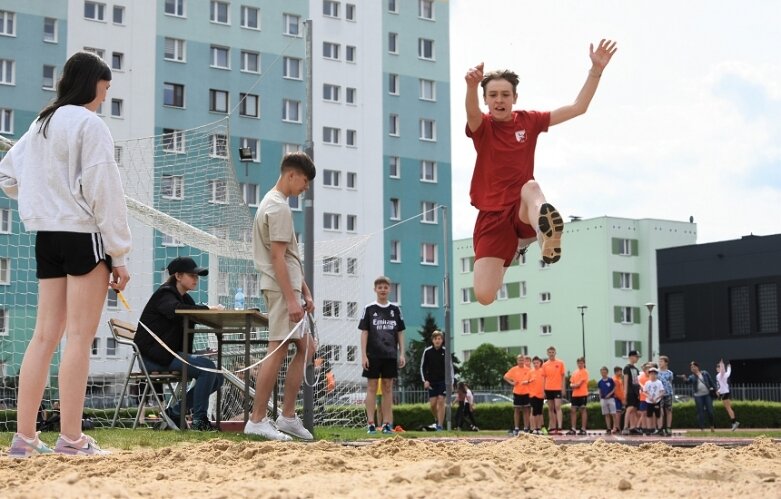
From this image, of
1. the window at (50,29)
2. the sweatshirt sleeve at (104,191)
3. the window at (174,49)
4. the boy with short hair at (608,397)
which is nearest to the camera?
the sweatshirt sleeve at (104,191)

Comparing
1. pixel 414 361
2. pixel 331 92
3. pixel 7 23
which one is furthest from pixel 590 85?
pixel 331 92

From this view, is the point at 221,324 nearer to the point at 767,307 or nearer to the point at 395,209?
the point at 767,307

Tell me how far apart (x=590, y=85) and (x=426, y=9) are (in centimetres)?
5943

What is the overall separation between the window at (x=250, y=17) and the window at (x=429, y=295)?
18611 millimetres

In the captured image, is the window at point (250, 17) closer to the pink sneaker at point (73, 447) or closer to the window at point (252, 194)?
the window at point (252, 194)

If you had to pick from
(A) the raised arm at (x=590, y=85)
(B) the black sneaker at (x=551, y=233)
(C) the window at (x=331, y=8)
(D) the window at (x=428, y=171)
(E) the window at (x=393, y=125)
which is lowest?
(B) the black sneaker at (x=551, y=233)

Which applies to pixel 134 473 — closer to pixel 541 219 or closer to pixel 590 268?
pixel 541 219

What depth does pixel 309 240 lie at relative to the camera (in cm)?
1275

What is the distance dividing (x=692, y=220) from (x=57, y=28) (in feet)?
173

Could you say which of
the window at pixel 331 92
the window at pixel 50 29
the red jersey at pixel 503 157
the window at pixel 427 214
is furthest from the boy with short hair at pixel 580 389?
the window at pixel 427 214

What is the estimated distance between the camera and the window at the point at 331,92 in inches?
2451

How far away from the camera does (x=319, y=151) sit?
61.0 m

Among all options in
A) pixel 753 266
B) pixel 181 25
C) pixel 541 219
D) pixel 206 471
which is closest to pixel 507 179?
pixel 541 219

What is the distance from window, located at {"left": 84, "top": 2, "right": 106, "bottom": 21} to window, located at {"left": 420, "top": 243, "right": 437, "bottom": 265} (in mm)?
23092
